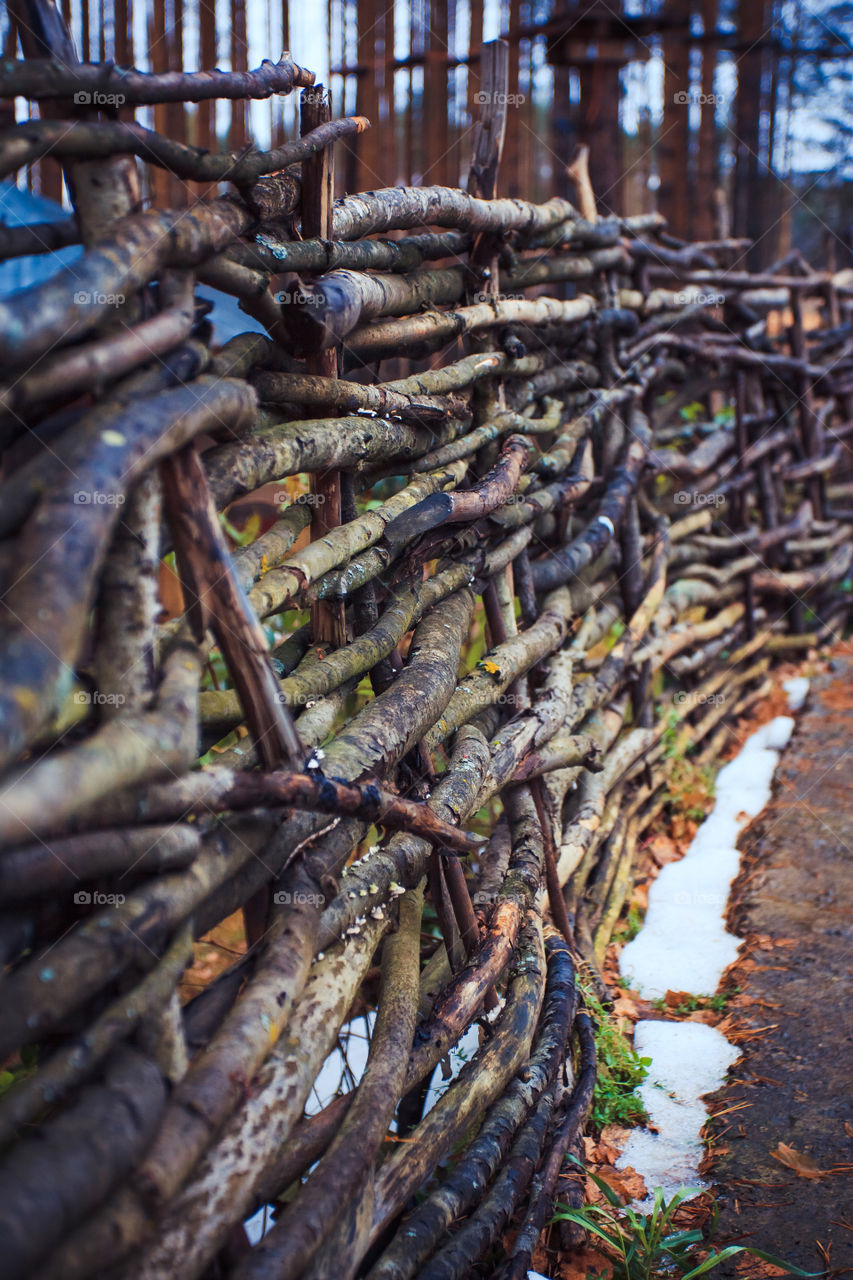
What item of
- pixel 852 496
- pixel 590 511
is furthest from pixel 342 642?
pixel 852 496

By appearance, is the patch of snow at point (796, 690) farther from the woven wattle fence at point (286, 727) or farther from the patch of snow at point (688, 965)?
the woven wattle fence at point (286, 727)

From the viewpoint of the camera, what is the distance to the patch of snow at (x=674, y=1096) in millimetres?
1905

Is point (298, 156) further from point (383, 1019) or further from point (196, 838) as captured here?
point (383, 1019)

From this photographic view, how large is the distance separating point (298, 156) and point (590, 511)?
1948mm

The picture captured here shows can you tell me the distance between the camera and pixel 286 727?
139cm

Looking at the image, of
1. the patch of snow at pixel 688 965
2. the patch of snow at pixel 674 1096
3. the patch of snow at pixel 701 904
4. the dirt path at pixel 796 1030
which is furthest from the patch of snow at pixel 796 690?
the patch of snow at pixel 674 1096

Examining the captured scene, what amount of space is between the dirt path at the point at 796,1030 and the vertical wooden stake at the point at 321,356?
1.28 meters

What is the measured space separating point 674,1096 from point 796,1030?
35 centimetres

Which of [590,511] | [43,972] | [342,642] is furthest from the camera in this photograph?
[590,511]

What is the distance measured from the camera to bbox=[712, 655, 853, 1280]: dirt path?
172 centimetres

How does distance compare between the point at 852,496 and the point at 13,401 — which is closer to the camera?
the point at 13,401

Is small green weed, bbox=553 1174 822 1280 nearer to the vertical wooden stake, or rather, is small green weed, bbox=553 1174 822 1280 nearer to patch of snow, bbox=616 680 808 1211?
patch of snow, bbox=616 680 808 1211

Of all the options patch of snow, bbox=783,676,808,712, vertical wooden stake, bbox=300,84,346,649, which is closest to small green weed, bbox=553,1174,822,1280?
vertical wooden stake, bbox=300,84,346,649

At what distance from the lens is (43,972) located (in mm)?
1056
